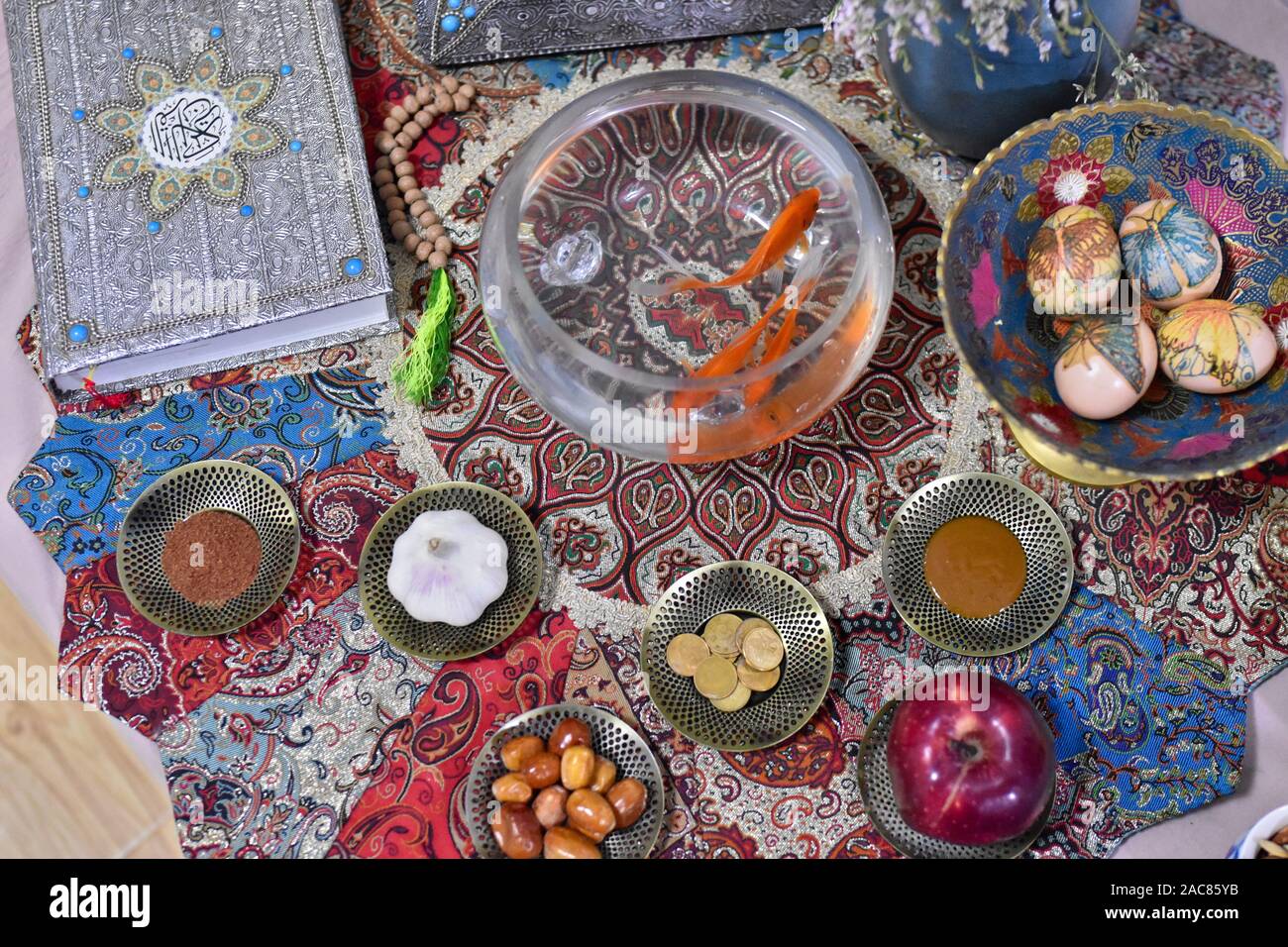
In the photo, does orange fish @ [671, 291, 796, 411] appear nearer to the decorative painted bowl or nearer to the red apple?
the decorative painted bowl

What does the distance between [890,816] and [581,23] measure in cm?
85

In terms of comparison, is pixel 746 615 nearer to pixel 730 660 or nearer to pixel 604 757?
pixel 730 660

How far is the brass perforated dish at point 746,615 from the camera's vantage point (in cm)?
98

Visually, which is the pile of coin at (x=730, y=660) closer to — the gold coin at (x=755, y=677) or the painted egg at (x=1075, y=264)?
the gold coin at (x=755, y=677)

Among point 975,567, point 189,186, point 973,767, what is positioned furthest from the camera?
point 189,186

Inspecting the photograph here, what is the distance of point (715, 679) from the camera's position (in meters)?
0.98

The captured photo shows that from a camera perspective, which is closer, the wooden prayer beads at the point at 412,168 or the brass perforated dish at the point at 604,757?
the brass perforated dish at the point at 604,757

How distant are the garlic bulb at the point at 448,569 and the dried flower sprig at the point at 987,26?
1.75ft

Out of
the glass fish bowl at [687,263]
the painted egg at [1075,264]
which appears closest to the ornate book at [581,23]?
the glass fish bowl at [687,263]

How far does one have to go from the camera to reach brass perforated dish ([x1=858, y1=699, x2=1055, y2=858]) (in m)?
0.95

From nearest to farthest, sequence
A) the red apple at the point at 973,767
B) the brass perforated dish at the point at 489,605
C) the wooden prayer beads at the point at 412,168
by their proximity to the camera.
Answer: the red apple at the point at 973,767 < the brass perforated dish at the point at 489,605 < the wooden prayer beads at the point at 412,168

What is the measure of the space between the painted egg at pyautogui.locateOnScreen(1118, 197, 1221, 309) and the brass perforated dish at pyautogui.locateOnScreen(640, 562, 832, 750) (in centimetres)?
40

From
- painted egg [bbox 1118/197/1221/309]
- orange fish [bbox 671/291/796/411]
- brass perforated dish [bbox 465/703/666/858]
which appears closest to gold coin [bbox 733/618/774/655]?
brass perforated dish [bbox 465/703/666/858]

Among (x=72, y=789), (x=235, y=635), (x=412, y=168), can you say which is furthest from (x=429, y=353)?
(x=72, y=789)
